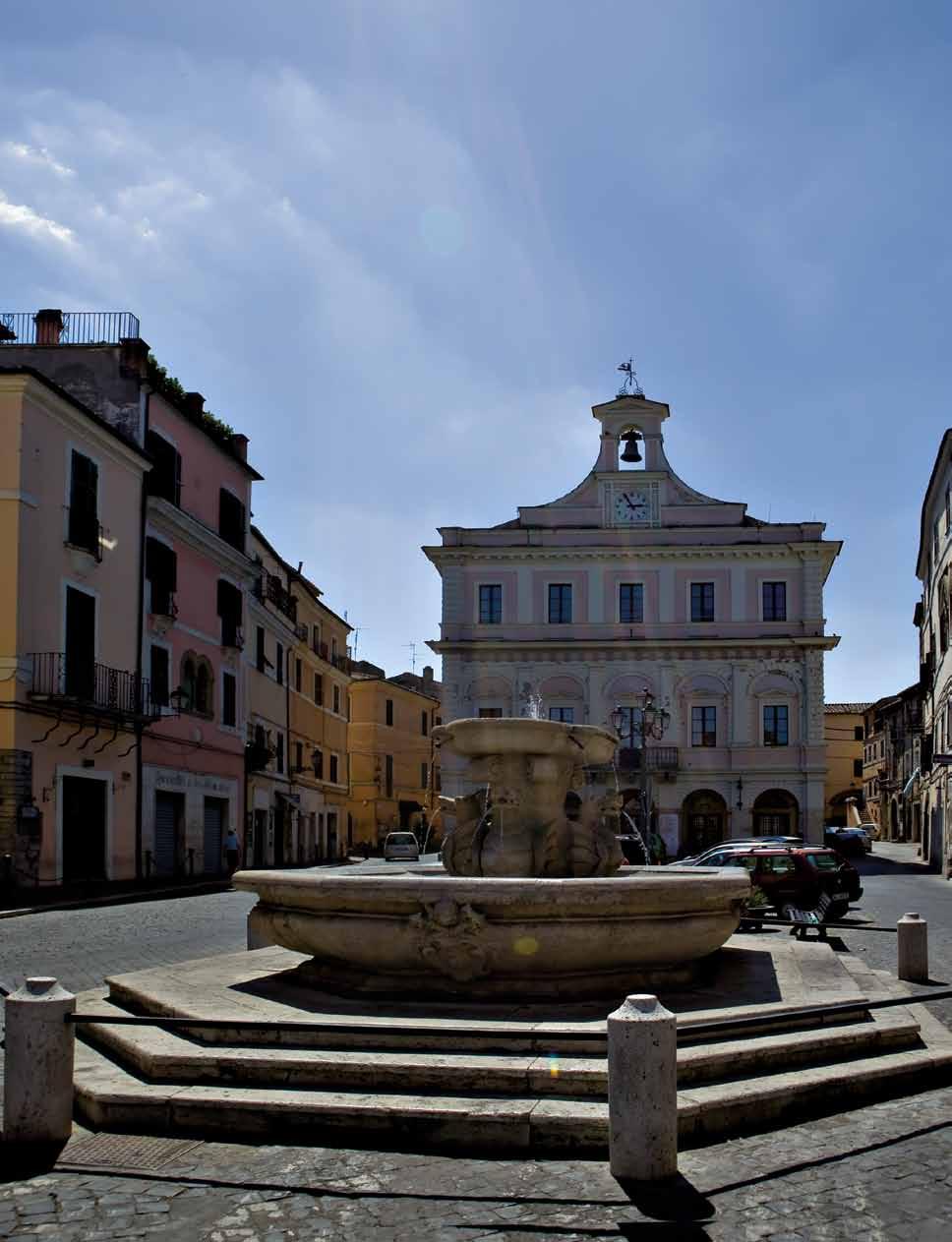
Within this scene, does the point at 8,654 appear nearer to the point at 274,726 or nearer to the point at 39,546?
the point at 39,546

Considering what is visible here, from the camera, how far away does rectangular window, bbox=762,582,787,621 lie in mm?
49719

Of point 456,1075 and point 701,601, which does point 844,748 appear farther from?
point 456,1075

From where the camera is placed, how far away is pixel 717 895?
8.23 m

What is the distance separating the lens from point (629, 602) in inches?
1978

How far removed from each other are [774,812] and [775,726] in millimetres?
3213

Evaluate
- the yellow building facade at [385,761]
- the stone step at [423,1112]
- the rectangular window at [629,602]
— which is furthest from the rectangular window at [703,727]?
the stone step at [423,1112]

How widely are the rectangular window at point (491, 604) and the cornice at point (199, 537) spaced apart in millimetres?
13633

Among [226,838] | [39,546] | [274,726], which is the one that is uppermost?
[39,546]

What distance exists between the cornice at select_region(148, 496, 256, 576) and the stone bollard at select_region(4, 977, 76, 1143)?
25880 millimetres

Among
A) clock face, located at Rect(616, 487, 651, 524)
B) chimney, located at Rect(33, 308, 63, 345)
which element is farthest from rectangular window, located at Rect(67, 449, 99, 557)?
clock face, located at Rect(616, 487, 651, 524)

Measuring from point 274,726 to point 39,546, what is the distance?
762 inches

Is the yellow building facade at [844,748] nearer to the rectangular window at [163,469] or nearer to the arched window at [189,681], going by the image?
the arched window at [189,681]

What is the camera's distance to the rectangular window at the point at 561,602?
165 feet

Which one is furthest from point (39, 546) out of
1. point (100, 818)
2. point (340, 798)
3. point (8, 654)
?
point (340, 798)
